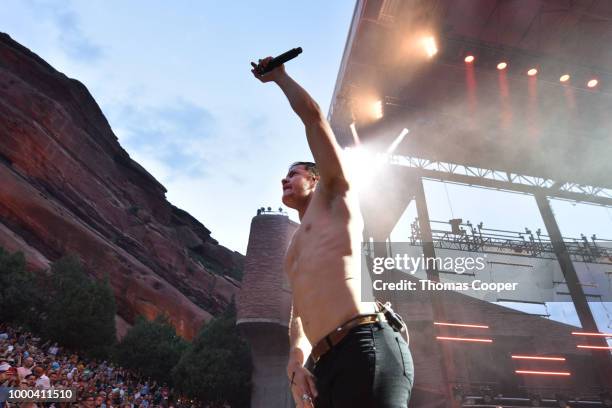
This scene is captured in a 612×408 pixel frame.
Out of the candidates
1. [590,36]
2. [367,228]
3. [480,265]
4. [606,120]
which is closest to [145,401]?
[367,228]

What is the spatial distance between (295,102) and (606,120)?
16.6 m

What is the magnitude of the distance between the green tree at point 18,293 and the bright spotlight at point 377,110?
17.0 m

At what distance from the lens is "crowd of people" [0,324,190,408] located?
820 cm

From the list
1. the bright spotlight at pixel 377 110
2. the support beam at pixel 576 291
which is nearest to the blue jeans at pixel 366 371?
the bright spotlight at pixel 377 110

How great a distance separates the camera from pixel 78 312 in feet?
53.4

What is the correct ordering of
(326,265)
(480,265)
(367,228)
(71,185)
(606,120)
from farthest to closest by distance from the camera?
1. (71,185)
2. (480,265)
3. (367,228)
4. (606,120)
5. (326,265)

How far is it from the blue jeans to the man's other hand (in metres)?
0.02

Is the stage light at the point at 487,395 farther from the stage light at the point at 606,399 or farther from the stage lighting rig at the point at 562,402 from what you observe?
the stage light at the point at 606,399

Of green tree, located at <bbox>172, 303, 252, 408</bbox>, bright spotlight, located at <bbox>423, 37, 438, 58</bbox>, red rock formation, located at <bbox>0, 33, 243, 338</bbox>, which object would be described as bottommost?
green tree, located at <bbox>172, 303, 252, 408</bbox>

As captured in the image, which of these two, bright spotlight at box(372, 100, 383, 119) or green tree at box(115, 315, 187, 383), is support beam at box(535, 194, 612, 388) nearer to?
bright spotlight at box(372, 100, 383, 119)

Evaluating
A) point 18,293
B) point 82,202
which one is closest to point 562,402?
point 18,293

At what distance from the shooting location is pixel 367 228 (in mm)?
14844

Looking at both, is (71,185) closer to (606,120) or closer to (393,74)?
(393,74)

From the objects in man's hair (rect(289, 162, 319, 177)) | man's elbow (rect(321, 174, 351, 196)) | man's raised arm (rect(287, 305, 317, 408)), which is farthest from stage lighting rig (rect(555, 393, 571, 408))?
man's elbow (rect(321, 174, 351, 196))
